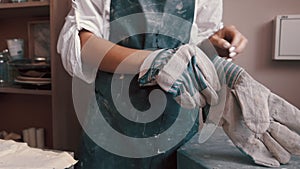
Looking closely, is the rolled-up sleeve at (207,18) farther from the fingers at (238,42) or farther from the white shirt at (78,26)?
the white shirt at (78,26)

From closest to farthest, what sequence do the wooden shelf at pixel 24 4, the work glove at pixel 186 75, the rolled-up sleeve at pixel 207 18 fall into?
the work glove at pixel 186 75
the rolled-up sleeve at pixel 207 18
the wooden shelf at pixel 24 4

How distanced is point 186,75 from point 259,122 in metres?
0.13

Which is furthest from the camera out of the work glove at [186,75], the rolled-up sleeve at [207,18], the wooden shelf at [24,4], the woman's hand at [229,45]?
the wooden shelf at [24,4]

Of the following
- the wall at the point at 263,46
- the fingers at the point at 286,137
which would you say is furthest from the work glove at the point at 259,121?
the wall at the point at 263,46

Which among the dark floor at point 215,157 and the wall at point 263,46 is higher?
the wall at point 263,46

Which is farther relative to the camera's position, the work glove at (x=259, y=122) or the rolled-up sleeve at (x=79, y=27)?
the rolled-up sleeve at (x=79, y=27)

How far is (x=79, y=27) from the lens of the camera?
0.58 m

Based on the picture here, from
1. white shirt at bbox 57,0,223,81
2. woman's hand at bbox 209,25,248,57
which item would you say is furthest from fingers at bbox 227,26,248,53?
white shirt at bbox 57,0,223,81

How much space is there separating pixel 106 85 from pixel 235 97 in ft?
0.91

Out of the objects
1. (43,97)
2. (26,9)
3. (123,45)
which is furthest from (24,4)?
(123,45)

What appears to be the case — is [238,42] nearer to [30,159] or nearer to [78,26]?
[78,26]

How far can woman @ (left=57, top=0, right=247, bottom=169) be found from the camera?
0.57m

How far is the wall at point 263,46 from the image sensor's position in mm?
974

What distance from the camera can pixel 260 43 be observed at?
3.25ft
